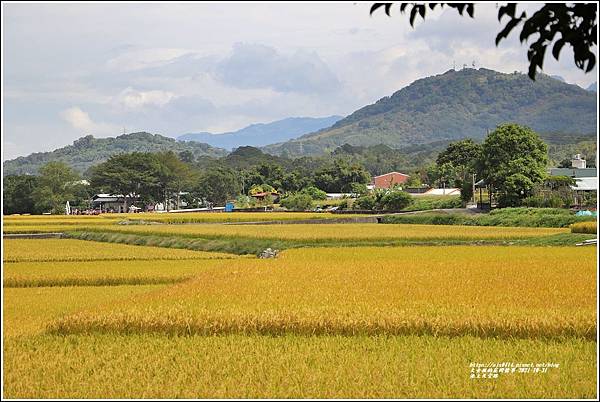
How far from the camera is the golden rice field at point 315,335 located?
6.75 m

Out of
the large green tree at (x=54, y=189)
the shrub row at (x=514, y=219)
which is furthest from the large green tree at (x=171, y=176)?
the shrub row at (x=514, y=219)

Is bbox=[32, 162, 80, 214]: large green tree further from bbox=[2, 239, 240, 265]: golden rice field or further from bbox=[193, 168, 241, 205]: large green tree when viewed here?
bbox=[2, 239, 240, 265]: golden rice field

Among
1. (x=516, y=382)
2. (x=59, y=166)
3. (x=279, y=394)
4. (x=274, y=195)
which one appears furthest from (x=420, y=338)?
(x=274, y=195)

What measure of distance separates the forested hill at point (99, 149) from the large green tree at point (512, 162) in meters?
120

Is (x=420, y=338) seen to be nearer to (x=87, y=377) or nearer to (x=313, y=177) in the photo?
(x=87, y=377)

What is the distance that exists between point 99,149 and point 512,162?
14230cm

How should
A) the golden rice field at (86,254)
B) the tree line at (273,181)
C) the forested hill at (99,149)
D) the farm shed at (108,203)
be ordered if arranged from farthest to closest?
the forested hill at (99,149), the farm shed at (108,203), the tree line at (273,181), the golden rice field at (86,254)

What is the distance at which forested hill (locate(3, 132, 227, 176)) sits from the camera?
517ft

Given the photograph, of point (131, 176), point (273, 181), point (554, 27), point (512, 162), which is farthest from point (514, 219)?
point (273, 181)

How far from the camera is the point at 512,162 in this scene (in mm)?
43188

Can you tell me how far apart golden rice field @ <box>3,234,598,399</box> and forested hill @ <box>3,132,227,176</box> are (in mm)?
144578

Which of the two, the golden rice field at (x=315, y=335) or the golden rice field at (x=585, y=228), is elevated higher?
the golden rice field at (x=585, y=228)

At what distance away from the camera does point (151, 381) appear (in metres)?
6.92

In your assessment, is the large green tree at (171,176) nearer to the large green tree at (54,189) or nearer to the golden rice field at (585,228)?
the large green tree at (54,189)
